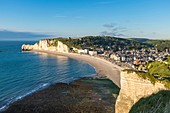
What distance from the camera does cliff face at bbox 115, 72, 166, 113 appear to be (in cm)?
2119

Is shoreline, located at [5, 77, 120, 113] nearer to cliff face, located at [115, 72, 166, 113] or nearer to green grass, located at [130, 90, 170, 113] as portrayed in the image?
cliff face, located at [115, 72, 166, 113]

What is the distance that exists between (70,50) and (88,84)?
83657 millimetres

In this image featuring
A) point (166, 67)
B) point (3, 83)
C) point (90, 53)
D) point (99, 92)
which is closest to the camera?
point (99, 92)

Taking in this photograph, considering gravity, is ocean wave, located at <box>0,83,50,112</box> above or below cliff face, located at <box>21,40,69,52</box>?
below

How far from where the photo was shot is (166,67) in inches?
2231

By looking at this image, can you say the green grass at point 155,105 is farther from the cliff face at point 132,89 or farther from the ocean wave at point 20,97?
the ocean wave at point 20,97

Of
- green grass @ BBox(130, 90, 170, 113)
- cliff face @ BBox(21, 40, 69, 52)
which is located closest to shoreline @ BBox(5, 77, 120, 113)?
green grass @ BBox(130, 90, 170, 113)

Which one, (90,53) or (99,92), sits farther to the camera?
(90,53)

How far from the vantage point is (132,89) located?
2205 cm

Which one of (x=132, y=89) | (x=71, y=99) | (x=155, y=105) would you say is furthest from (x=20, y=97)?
(x=155, y=105)

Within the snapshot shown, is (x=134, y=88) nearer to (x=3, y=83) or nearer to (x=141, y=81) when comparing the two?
(x=141, y=81)

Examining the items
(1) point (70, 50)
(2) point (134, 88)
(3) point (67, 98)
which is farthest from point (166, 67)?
(1) point (70, 50)

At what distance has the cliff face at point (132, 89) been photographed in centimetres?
2119

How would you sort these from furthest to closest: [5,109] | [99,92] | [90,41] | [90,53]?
[90,41]
[90,53]
[99,92]
[5,109]
